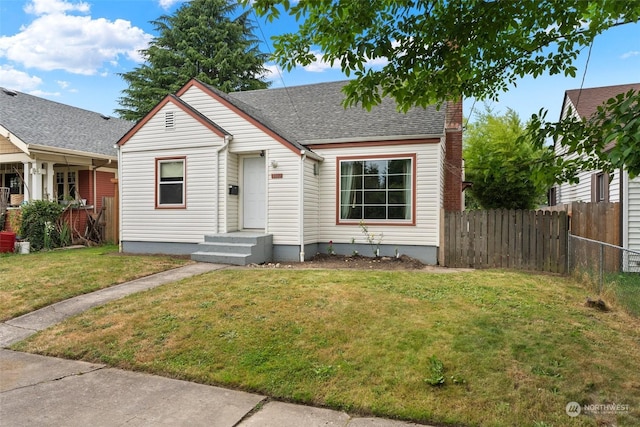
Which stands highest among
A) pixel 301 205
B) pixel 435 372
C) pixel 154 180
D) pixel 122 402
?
pixel 154 180

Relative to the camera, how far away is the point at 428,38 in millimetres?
4359

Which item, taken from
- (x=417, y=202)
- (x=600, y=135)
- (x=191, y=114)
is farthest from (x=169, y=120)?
(x=600, y=135)

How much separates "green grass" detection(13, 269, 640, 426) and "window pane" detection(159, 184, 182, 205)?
17.3 ft

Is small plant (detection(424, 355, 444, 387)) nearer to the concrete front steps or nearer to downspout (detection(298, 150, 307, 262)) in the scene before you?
the concrete front steps

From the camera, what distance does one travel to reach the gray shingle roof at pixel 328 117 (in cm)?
1120

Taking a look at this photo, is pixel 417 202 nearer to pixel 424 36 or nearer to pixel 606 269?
pixel 606 269

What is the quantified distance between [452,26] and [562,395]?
3.81 metres

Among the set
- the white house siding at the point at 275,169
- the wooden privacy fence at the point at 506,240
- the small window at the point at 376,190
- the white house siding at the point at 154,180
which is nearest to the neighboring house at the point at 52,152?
the white house siding at the point at 154,180

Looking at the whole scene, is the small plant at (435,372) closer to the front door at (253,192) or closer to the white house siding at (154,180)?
the front door at (253,192)

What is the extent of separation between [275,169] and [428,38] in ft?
23.2

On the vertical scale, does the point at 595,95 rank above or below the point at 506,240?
above

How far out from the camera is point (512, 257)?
9.72 m

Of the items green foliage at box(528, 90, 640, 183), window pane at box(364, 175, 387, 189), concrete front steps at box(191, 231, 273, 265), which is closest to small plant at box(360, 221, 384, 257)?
window pane at box(364, 175, 387, 189)

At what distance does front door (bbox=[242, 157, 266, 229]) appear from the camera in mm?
11578
